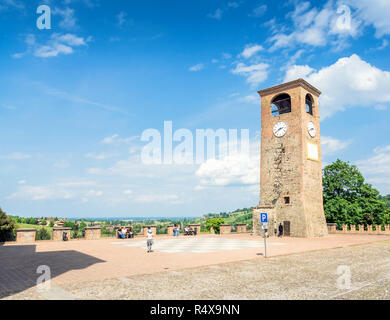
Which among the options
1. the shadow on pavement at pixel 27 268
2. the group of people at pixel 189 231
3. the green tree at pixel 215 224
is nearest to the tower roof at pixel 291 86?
the green tree at pixel 215 224

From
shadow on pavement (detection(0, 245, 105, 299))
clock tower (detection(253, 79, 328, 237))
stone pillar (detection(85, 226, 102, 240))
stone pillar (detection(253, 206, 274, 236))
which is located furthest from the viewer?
stone pillar (detection(253, 206, 274, 236))

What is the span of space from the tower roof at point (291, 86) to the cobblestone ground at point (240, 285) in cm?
2293

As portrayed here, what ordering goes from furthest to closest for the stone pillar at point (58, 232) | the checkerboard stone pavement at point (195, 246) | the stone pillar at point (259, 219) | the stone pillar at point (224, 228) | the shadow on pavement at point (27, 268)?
the stone pillar at point (224, 228), the stone pillar at point (259, 219), the stone pillar at point (58, 232), the checkerboard stone pavement at point (195, 246), the shadow on pavement at point (27, 268)

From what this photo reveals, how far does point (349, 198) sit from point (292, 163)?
1323 centimetres

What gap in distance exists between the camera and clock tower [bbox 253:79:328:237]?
2962cm

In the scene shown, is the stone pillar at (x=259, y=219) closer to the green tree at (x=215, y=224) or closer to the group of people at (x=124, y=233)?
the green tree at (x=215, y=224)

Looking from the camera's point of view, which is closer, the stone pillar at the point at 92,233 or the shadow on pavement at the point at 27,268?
the shadow on pavement at the point at 27,268

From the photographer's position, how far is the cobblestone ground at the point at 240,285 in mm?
7449

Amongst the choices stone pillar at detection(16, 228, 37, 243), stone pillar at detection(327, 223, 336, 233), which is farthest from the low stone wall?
stone pillar at detection(16, 228, 37, 243)

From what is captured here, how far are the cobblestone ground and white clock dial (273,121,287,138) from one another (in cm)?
2122

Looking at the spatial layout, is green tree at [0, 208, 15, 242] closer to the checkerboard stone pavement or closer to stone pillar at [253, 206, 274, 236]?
the checkerboard stone pavement

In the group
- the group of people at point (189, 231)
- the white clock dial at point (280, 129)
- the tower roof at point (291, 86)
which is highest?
the tower roof at point (291, 86)

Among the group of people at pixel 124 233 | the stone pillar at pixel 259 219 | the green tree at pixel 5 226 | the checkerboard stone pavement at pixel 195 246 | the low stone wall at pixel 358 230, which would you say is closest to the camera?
the checkerboard stone pavement at pixel 195 246

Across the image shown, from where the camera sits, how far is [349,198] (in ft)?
125
